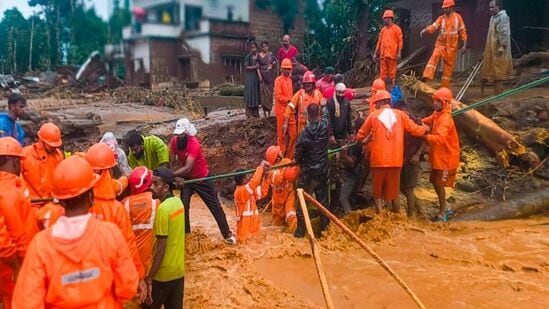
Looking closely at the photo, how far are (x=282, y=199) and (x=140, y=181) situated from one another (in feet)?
11.4

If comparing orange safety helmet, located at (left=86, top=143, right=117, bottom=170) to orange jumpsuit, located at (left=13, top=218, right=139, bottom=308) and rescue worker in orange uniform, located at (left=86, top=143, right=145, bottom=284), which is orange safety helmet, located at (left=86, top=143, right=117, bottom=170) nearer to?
rescue worker in orange uniform, located at (left=86, top=143, right=145, bottom=284)

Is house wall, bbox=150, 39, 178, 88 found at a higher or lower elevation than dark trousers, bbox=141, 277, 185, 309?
higher

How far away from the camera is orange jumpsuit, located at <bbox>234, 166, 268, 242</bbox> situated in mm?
6168

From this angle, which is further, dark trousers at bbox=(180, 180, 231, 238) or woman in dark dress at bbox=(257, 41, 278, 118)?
woman in dark dress at bbox=(257, 41, 278, 118)

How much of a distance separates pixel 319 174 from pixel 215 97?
7.66 m

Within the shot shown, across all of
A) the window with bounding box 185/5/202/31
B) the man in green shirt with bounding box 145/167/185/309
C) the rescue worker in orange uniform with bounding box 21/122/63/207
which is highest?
the window with bounding box 185/5/202/31

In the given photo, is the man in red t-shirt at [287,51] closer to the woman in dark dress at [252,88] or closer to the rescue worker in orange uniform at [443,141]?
the woman in dark dress at [252,88]

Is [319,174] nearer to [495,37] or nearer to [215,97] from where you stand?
[495,37]

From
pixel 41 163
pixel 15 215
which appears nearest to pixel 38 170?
pixel 41 163

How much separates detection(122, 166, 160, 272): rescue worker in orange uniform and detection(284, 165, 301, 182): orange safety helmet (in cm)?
287

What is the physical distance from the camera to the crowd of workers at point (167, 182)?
Answer: 7.97 feet

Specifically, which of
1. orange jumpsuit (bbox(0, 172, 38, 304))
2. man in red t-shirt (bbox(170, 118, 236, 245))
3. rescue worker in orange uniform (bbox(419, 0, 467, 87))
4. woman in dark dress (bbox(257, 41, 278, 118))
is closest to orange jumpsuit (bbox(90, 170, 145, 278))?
orange jumpsuit (bbox(0, 172, 38, 304))

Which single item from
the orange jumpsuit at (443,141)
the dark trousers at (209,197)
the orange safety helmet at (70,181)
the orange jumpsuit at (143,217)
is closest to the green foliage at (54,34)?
the orange safety helmet at (70,181)

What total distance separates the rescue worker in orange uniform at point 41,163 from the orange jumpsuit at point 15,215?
1.28 m
